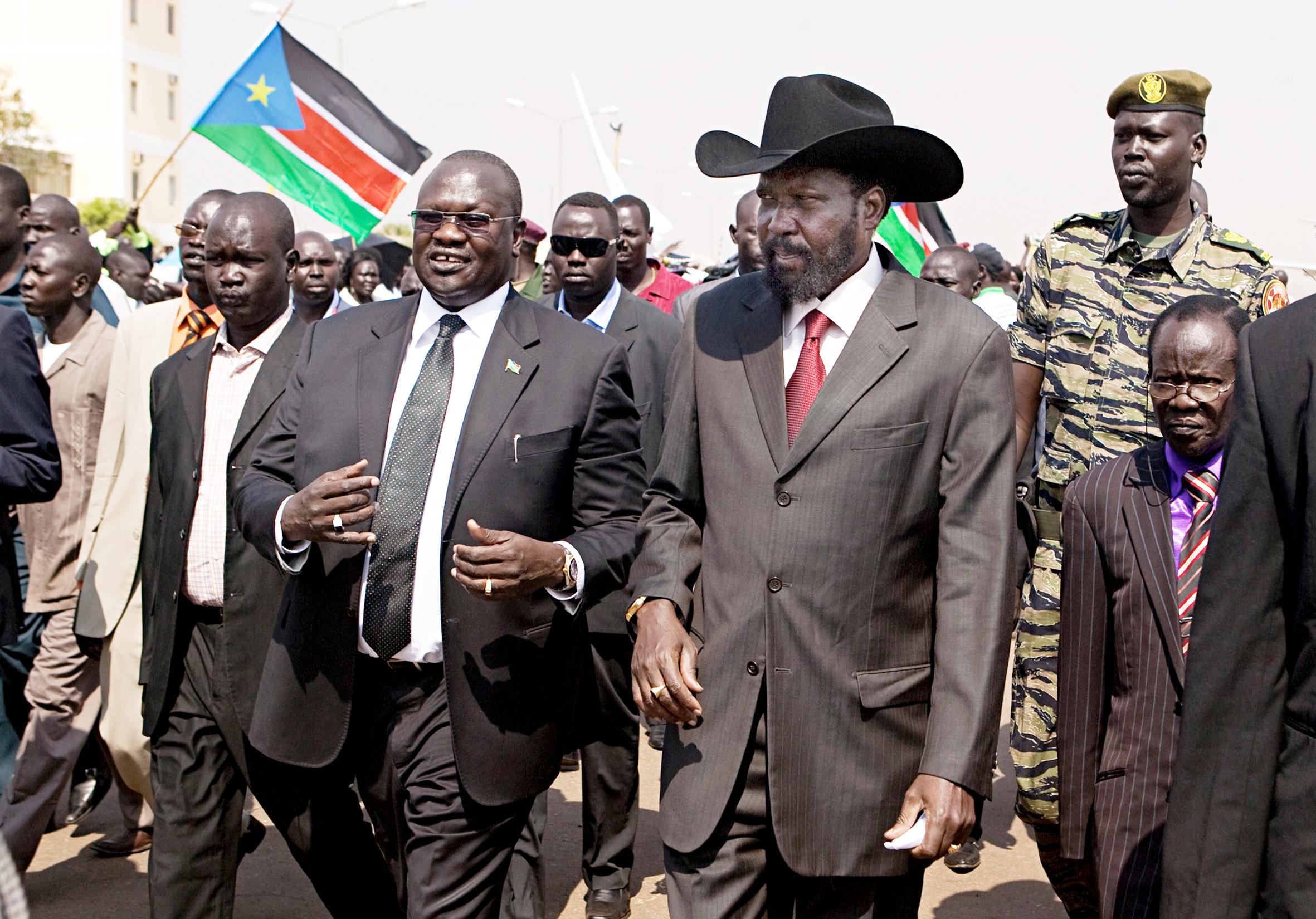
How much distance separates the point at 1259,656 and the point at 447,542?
2.23 meters

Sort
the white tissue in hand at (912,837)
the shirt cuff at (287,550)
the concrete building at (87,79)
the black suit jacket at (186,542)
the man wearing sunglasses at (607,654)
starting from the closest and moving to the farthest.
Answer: the white tissue in hand at (912,837) → the shirt cuff at (287,550) → the black suit jacket at (186,542) → the man wearing sunglasses at (607,654) → the concrete building at (87,79)

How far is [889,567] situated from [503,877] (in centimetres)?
155

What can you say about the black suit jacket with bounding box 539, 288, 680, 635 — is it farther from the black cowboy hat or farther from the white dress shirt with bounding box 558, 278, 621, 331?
the black cowboy hat

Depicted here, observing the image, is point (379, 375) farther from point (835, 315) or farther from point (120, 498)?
point (120, 498)

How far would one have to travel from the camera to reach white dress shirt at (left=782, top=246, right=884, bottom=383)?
359 cm

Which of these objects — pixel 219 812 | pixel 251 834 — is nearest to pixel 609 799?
pixel 251 834

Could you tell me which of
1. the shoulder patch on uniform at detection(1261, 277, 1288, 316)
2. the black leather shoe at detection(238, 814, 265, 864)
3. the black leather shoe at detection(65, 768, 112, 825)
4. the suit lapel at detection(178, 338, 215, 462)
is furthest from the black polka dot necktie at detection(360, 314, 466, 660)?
the black leather shoe at detection(65, 768, 112, 825)

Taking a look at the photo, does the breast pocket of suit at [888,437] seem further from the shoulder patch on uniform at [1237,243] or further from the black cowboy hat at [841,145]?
the shoulder patch on uniform at [1237,243]

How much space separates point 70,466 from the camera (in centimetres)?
639

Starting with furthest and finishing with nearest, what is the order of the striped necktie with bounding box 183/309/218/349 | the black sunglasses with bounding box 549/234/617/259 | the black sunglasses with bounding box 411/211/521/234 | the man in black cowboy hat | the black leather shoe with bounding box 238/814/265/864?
the black sunglasses with bounding box 549/234/617/259 → the striped necktie with bounding box 183/309/218/349 → the black leather shoe with bounding box 238/814/265/864 → the black sunglasses with bounding box 411/211/521/234 → the man in black cowboy hat

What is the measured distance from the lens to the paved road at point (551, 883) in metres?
5.90

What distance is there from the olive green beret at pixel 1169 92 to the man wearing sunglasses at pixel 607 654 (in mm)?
1811

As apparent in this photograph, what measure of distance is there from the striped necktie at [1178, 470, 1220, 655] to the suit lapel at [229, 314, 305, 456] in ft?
8.93

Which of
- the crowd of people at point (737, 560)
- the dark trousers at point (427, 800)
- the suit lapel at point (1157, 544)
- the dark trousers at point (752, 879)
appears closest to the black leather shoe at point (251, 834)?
the crowd of people at point (737, 560)
